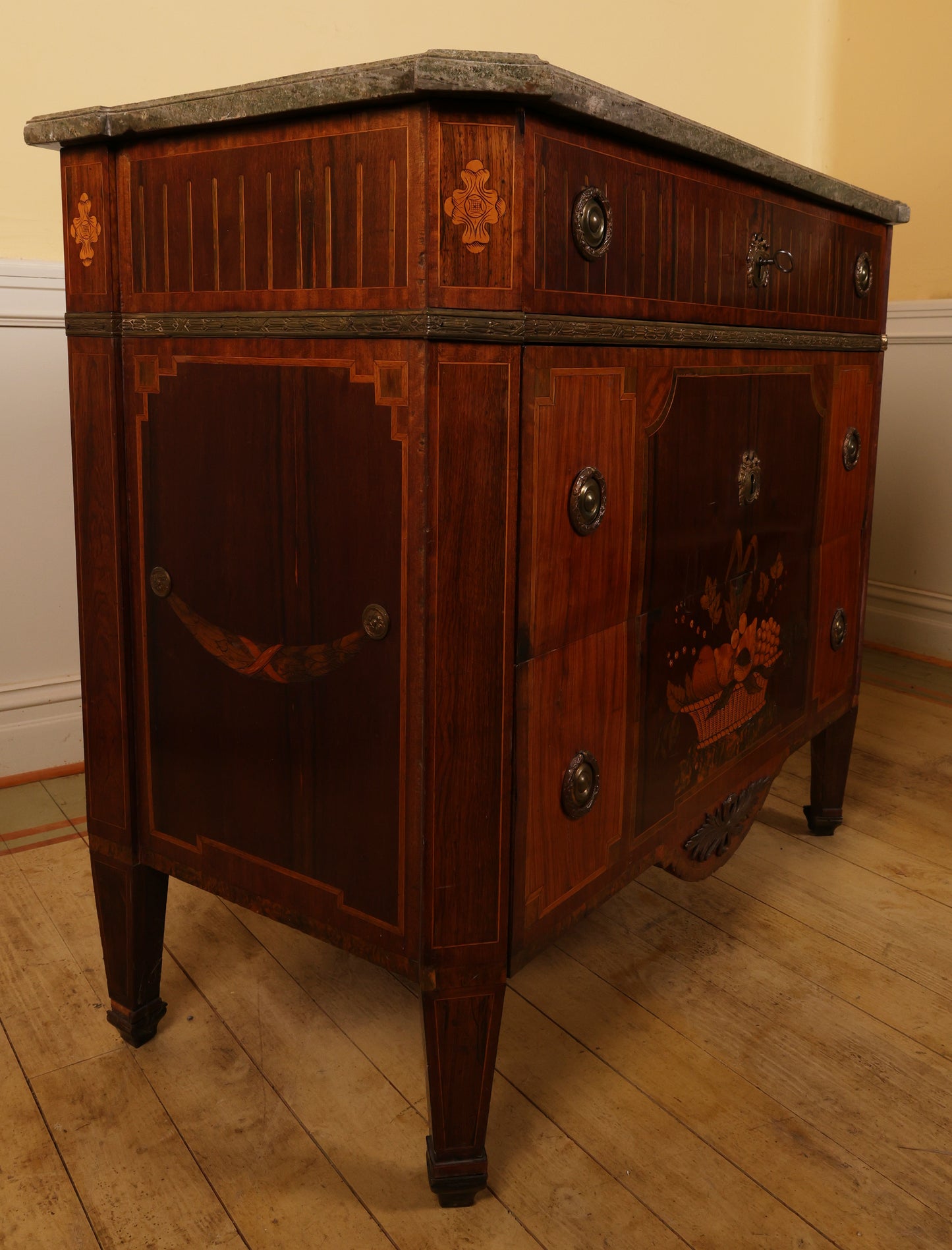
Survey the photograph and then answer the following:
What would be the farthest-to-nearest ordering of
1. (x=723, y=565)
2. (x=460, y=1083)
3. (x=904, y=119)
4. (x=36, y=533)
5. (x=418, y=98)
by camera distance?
(x=904, y=119) → (x=36, y=533) → (x=723, y=565) → (x=460, y=1083) → (x=418, y=98)

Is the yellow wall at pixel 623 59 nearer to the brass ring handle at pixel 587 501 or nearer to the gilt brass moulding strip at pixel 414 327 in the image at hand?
the gilt brass moulding strip at pixel 414 327

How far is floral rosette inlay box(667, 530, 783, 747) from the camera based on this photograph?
160 cm

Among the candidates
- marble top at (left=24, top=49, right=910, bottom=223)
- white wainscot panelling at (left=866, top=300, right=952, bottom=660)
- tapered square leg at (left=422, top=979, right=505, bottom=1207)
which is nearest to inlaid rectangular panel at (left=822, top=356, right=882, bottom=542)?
marble top at (left=24, top=49, right=910, bottom=223)

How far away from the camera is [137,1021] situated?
1557 millimetres

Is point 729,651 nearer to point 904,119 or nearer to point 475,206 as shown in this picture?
point 475,206

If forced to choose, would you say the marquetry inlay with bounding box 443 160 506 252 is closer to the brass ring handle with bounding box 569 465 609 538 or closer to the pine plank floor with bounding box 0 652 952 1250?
the brass ring handle with bounding box 569 465 609 538

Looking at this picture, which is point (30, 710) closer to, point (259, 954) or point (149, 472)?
point (259, 954)

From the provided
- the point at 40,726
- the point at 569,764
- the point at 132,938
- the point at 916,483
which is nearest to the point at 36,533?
the point at 40,726

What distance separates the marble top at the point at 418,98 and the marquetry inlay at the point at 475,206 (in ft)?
0.23

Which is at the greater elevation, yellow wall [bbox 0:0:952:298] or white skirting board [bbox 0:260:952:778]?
yellow wall [bbox 0:0:952:298]

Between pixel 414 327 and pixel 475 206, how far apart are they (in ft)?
0.42

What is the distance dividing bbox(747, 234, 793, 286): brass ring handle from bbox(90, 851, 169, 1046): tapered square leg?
119 cm

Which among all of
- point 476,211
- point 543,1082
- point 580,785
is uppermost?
point 476,211

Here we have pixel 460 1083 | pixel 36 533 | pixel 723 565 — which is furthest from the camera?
pixel 36 533
